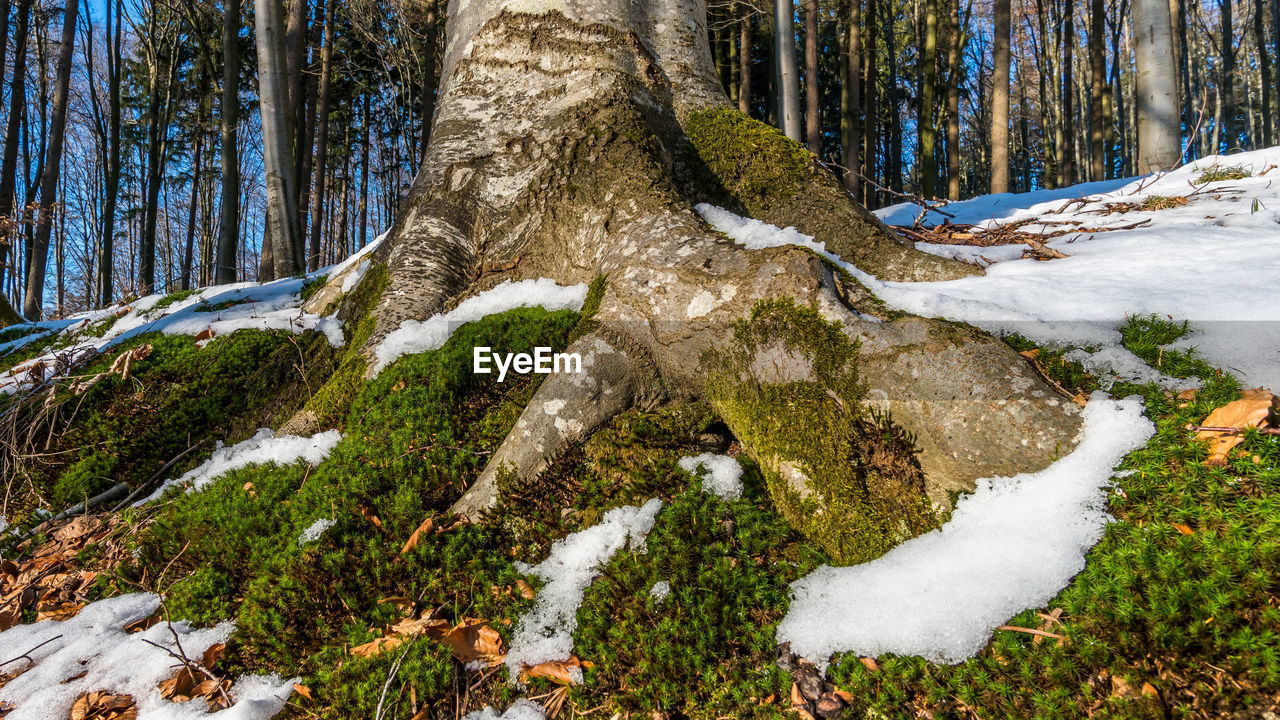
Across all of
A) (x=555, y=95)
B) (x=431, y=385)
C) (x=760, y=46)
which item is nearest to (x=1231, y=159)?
(x=555, y=95)

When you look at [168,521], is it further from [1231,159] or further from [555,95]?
[1231,159]

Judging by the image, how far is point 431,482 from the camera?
2.41 metres

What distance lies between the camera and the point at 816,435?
2.03m

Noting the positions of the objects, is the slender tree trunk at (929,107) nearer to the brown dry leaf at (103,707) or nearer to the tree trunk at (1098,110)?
the tree trunk at (1098,110)

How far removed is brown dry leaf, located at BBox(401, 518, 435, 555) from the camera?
2.17m

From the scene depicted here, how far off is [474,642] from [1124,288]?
2.83 m

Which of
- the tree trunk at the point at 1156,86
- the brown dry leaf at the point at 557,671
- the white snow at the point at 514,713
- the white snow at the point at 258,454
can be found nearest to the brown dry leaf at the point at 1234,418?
the brown dry leaf at the point at 557,671

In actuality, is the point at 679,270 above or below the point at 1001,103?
below

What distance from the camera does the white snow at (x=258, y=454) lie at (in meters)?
2.73

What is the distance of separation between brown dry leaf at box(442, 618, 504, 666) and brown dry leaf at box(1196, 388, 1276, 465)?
2.16 m

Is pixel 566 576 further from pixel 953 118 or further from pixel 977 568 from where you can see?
pixel 953 118

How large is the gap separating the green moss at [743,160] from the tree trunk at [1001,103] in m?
7.58

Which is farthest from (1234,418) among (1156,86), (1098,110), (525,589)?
(1098,110)

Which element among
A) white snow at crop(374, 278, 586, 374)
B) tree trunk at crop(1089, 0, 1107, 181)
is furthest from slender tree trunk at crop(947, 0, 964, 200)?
white snow at crop(374, 278, 586, 374)
